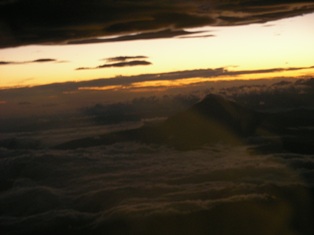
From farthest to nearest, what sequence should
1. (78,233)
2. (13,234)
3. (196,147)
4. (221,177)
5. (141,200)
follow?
1. (196,147)
2. (221,177)
3. (141,200)
4. (78,233)
5. (13,234)

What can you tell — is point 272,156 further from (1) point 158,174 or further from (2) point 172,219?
(2) point 172,219

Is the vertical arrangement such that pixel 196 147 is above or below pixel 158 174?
above

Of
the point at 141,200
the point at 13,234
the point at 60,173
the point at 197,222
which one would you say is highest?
the point at 60,173

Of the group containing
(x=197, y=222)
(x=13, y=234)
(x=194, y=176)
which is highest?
(x=194, y=176)

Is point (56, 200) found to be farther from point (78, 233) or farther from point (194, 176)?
point (194, 176)

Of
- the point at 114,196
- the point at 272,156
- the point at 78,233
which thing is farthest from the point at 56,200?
the point at 272,156

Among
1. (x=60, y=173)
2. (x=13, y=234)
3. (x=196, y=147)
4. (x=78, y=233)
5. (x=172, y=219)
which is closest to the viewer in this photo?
(x=13, y=234)

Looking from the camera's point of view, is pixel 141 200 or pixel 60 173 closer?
pixel 141 200

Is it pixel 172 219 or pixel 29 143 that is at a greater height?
pixel 29 143

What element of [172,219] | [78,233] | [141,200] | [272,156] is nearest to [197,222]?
[172,219]
